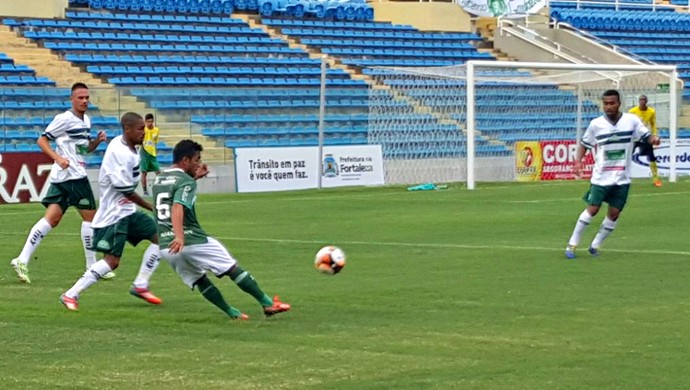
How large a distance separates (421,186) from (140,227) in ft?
65.1

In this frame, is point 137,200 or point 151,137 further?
point 151,137

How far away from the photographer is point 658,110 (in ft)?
123

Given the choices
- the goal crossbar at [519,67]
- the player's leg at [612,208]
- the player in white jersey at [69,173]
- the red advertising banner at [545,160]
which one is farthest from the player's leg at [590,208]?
the red advertising banner at [545,160]

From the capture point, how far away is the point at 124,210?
1252 centimetres

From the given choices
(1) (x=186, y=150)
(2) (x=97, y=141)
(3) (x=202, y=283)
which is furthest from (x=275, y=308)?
(2) (x=97, y=141)

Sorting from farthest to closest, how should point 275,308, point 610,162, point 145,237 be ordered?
point 610,162, point 145,237, point 275,308

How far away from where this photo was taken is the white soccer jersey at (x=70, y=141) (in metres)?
14.9

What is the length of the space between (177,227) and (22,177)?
17.7m

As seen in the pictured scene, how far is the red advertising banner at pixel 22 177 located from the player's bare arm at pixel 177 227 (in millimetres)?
17321

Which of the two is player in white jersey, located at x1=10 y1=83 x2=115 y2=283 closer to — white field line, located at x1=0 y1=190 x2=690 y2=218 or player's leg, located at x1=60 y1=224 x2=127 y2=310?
player's leg, located at x1=60 y1=224 x2=127 y2=310

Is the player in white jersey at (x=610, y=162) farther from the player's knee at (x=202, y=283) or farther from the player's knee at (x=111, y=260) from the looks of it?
the player's knee at (x=202, y=283)

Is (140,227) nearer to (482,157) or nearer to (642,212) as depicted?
(642,212)

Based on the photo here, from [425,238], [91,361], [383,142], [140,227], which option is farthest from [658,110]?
[91,361]

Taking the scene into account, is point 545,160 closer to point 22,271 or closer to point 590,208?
point 590,208
